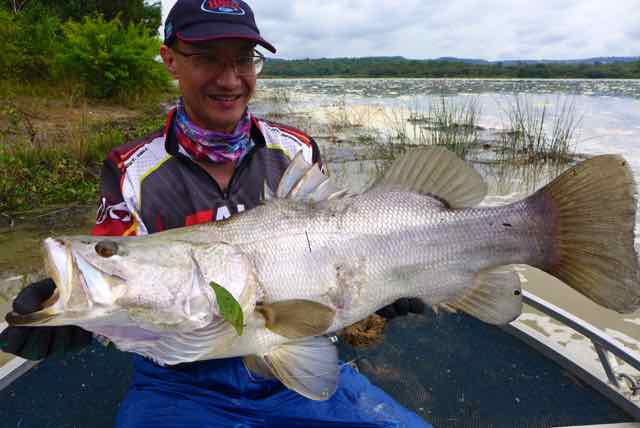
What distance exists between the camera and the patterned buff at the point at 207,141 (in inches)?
98.8

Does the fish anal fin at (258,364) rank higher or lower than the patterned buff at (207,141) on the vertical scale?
lower

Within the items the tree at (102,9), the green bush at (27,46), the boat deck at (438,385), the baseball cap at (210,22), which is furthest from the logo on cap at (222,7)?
the tree at (102,9)

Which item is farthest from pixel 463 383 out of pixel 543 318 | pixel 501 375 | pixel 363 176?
pixel 363 176

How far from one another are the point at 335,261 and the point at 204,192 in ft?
3.24

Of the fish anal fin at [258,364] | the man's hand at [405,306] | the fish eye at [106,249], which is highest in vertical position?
the fish eye at [106,249]

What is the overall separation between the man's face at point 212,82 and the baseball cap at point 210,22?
6cm

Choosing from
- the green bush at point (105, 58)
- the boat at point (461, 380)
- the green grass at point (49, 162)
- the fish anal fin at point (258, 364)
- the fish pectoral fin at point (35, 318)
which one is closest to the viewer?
the fish pectoral fin at point (35, 318)

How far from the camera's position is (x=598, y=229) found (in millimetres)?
1826

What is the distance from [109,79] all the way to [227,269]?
62.0 feet

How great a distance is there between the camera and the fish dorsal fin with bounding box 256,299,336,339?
5.69 ft

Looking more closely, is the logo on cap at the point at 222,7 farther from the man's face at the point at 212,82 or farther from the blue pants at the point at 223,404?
the blue pants at the point at 223,404

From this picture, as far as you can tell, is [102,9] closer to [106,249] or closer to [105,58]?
[105,58]

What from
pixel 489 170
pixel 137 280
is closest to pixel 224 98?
pixel 137 280

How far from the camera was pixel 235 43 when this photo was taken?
236cm
